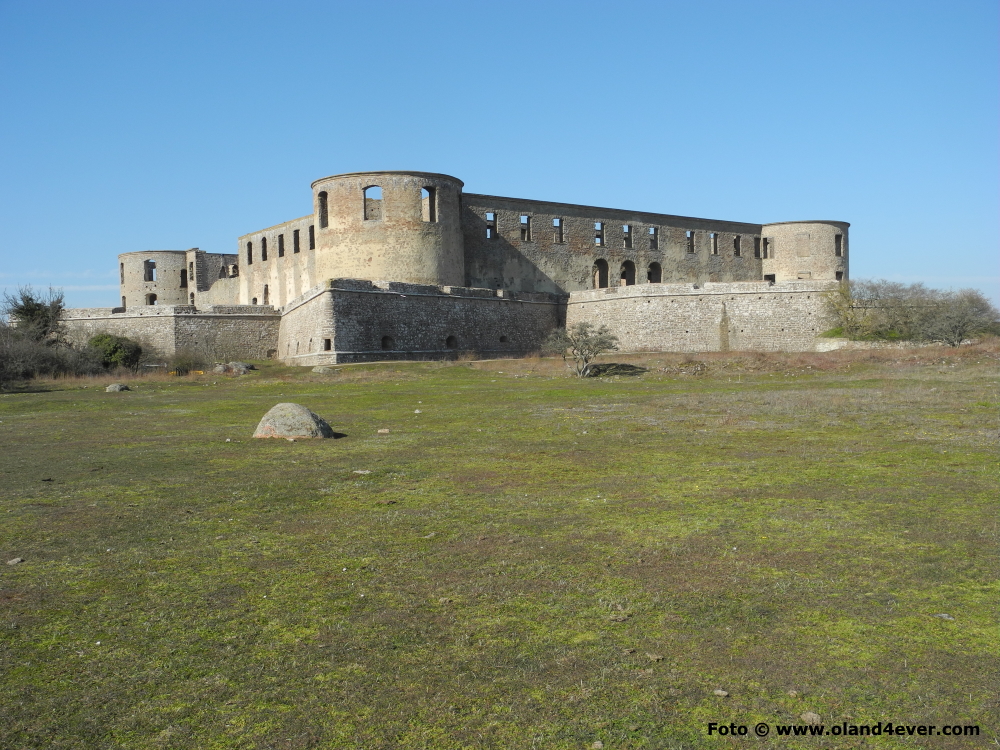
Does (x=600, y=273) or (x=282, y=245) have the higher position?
(x=282, y=245)

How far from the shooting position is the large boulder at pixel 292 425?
1294cm

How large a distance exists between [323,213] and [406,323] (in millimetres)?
9328

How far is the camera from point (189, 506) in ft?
26.1

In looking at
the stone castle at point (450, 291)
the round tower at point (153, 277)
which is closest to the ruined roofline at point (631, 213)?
the stone castle at point (450, 291)

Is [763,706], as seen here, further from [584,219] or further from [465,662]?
[584,219]

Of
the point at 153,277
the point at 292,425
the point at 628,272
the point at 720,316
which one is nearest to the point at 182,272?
the point at 153,277

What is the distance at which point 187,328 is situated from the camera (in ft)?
128

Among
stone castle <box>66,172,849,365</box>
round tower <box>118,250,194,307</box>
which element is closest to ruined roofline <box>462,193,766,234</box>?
stone castle <box>66,172,849,365</box>

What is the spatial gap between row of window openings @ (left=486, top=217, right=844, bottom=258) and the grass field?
35794mm

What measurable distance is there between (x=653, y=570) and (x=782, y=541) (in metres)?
1.20

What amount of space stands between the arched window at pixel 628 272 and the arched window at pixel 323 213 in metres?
18.3

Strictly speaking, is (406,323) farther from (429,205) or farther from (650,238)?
(650,238)

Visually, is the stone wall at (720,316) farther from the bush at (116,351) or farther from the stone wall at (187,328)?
the bush at (116,351)

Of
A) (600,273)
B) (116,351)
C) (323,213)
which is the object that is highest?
(323,213)
